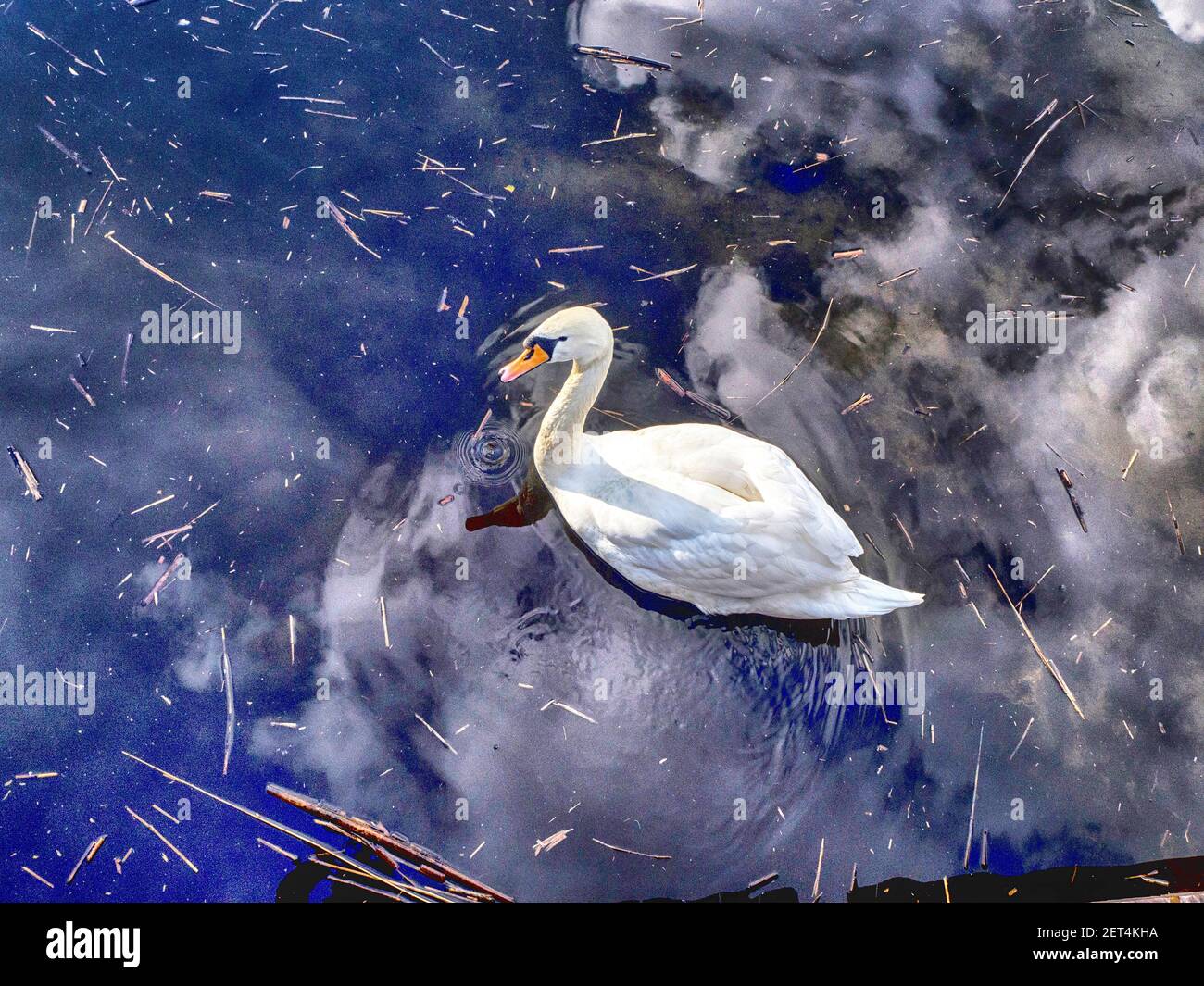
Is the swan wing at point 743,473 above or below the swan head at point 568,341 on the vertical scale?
below

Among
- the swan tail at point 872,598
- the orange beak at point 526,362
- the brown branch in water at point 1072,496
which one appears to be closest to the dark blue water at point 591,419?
the brown branch in water at point 1072,496

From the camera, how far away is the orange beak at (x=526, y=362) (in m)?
2.80

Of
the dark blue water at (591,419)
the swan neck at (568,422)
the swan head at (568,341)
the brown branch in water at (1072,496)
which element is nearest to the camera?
the swan head at (568,341)

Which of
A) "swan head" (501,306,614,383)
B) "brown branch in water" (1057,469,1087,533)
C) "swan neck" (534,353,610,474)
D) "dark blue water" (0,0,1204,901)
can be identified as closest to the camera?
"swan head" (501,306,614,383)

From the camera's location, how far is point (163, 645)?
3150 mm

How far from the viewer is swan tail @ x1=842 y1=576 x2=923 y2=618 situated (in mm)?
2889

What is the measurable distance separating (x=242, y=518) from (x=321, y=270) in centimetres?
101

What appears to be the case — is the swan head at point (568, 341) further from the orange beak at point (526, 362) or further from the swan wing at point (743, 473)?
the swan wing at point (743, 473)

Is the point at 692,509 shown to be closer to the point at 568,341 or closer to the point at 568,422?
the point at 568,422

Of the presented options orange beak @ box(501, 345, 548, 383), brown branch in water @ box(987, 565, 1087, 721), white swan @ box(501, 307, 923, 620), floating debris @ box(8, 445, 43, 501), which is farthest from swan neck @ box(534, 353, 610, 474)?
floating debris @ box(8, 445, 43, 501)

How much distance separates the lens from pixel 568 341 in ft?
9.06

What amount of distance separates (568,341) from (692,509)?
27.2 inches

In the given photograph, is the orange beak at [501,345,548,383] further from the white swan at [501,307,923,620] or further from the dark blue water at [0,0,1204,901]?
the dark blue water at [0,0,1204,901]
